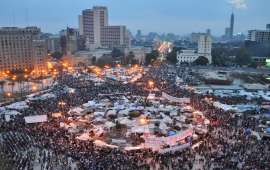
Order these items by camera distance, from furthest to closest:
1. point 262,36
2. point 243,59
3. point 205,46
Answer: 1. point 262,36
2. point 205,46
3. point 243,59

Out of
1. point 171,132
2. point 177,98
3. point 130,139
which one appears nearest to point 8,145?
point 130,139

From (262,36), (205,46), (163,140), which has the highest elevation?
(262,36)

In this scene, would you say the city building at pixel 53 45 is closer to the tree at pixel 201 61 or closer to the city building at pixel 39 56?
the city building at pixel 39 56

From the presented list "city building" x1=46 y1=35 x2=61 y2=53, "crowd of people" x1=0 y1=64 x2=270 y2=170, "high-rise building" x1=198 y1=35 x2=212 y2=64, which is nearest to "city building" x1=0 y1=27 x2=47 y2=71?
"crowd of people" x1=0 y1=64 x2=270 y2=170

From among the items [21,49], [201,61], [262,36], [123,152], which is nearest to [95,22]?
[201,61]

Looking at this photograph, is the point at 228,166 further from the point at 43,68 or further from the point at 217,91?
the point at 43,68

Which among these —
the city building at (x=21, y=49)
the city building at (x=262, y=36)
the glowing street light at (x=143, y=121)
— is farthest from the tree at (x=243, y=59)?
the glowing street light at (x=143, y=121)

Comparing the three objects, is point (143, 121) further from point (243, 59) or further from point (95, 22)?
point (95, 22)
